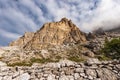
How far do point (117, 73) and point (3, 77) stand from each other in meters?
12.3

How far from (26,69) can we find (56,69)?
362 centimetres

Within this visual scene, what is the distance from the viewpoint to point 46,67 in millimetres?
24328

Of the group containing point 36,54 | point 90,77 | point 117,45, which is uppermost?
point 36,54

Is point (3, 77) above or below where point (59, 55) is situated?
below

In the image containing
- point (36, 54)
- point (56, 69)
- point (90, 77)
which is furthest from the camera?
point (36, 54)

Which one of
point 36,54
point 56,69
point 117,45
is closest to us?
point 56,69

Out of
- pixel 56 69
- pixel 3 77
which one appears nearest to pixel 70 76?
pixel 56 69

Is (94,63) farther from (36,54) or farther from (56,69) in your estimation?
(36,54)

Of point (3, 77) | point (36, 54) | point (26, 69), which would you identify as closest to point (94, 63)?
point (26, 69)

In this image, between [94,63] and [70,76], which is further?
[94,63]

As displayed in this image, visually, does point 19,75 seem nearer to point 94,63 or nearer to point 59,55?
point 94,63

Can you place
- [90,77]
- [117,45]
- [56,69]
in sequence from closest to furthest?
1. [90,77]
2. [56,69]
3. [117,45]

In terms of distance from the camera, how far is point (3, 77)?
23.4 metres

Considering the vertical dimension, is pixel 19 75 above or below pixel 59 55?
below
